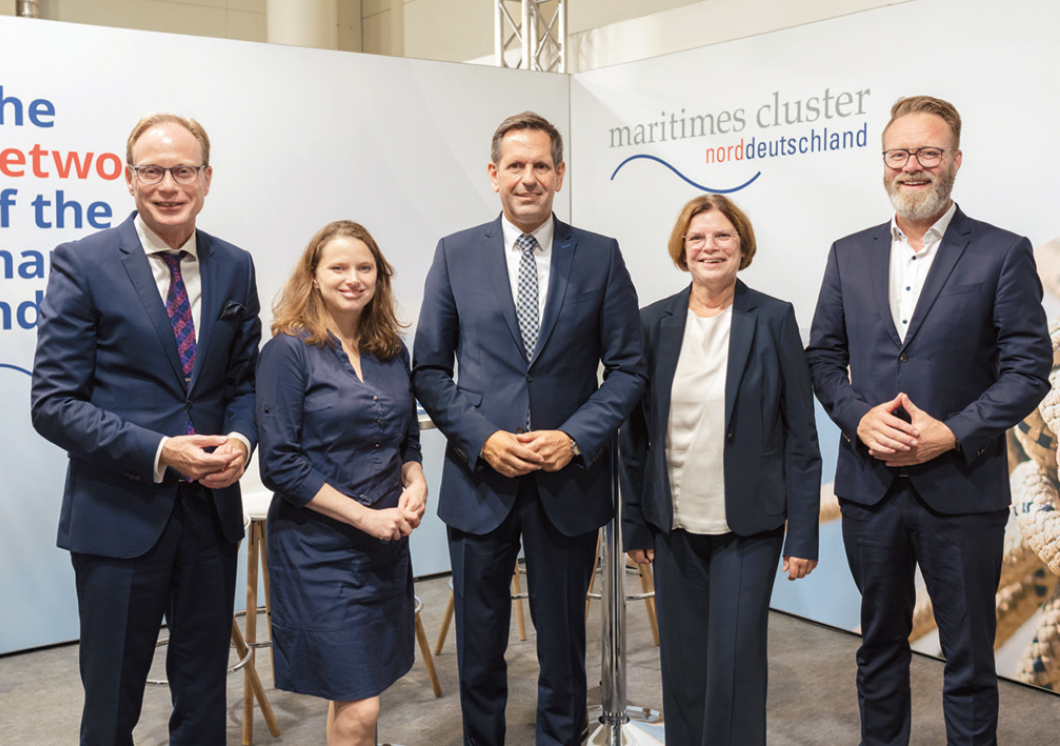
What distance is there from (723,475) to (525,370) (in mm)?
570

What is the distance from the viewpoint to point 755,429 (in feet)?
8.58

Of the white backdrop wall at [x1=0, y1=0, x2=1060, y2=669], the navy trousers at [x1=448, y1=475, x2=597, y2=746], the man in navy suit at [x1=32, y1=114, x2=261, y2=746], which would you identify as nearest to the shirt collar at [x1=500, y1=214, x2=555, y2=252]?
the navy trousers at [x1=448, y1=475, x2=597, y2=746]

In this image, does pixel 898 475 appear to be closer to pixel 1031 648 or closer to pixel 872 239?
pixel 872 239

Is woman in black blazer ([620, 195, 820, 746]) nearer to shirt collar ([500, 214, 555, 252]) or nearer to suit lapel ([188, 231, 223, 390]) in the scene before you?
shirt collar ([500, 214, 555, 252])

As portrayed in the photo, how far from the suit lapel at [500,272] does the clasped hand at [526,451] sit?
0.23m

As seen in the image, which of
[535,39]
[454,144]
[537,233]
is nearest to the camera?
[537,233]

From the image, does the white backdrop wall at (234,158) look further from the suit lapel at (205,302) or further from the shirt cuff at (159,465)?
the shirt cuff at (159,465)

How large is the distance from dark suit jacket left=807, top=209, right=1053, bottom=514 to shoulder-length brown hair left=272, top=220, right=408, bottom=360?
1242mm

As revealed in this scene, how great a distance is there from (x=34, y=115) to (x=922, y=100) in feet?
10.8

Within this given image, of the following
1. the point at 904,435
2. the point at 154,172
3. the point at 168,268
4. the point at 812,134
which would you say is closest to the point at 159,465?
the point at 168,268

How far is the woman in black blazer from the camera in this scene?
2.62m

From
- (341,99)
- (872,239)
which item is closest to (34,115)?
(341,99)

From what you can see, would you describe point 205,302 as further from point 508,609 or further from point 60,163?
point 60,163

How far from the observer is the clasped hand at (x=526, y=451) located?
2.59m
